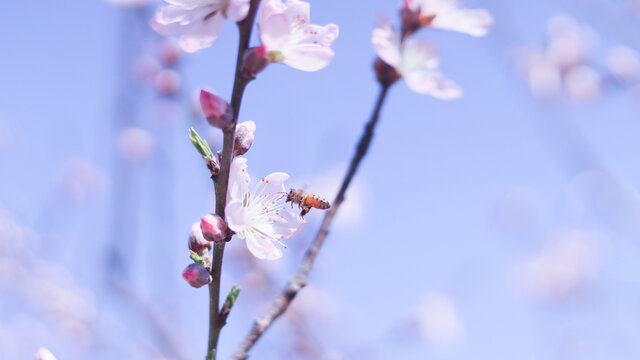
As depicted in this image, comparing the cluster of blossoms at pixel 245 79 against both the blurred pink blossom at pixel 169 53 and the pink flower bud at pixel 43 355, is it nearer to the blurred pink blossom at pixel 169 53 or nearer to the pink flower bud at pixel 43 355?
the pink flower bud at pixel 43 355

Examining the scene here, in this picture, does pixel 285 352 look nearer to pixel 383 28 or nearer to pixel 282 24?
pixel 383 28

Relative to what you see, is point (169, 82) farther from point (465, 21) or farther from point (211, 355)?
point (211, 355)

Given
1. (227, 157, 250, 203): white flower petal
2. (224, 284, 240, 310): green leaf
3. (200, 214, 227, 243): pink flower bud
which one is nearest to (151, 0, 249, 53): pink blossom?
(227, 157, 250, 203): white flower petal

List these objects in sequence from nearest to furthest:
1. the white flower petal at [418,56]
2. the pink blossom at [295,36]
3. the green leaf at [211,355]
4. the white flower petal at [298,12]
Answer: the green leaf at [211,355]
the pink blossom at [295,36]
the white flower petal at [298,12]
the white flower petal at [418,56]

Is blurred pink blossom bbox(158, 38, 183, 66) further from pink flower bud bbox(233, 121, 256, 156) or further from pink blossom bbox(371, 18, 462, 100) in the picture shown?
pink flower bud bbox(233, 121, 256, 156)

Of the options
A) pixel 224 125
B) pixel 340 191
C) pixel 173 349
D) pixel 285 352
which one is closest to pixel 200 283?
pixel 224 125

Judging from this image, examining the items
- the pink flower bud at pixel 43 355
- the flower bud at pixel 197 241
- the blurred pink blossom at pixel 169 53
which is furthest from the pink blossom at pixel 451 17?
the blurred pink blossom at pixel 169 53
